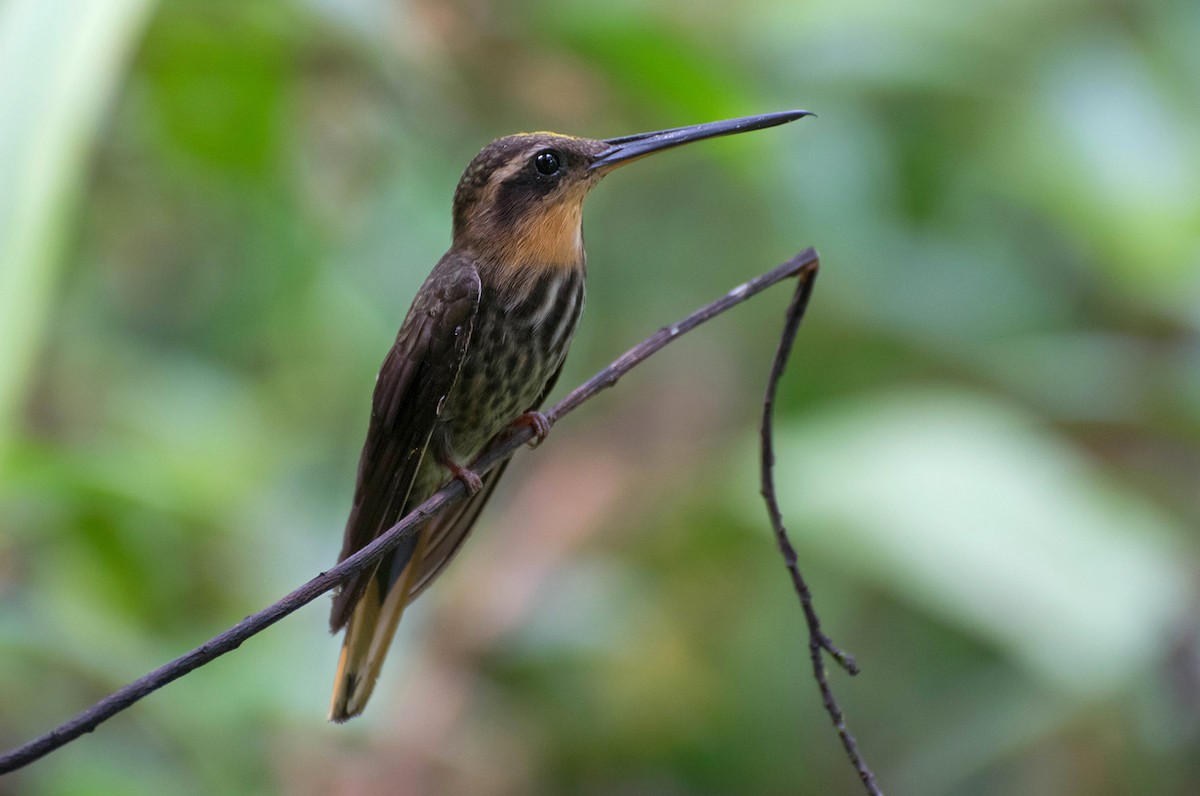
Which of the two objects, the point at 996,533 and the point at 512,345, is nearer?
the point at 512,345

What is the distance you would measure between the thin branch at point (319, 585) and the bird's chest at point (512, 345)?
0.20 metres

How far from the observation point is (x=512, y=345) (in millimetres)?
2094

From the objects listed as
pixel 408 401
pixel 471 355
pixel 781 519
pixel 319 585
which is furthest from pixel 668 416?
pixel 319 585

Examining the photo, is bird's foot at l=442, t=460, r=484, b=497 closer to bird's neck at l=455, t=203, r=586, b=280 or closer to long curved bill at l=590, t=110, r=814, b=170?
bird's neck at l=455, t=203, r=586, b=280

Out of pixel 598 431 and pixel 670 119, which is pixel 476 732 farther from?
pixel 670 119

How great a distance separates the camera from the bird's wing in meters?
1.89

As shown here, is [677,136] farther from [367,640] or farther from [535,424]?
[367,640]

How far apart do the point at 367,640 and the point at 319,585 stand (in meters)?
0.70

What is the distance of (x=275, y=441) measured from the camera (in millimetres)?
3465

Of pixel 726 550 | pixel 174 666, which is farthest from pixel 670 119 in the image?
pixel 174 666

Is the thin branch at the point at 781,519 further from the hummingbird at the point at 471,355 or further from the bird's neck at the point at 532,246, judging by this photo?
the bird's neck at the point at 532,246

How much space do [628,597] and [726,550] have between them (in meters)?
0.32

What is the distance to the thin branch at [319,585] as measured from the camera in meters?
1.09

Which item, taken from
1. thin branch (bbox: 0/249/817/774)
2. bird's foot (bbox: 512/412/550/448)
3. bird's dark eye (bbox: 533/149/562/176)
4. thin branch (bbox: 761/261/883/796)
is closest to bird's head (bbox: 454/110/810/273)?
bird's dark eye (bbox: 533/149/562/176)
